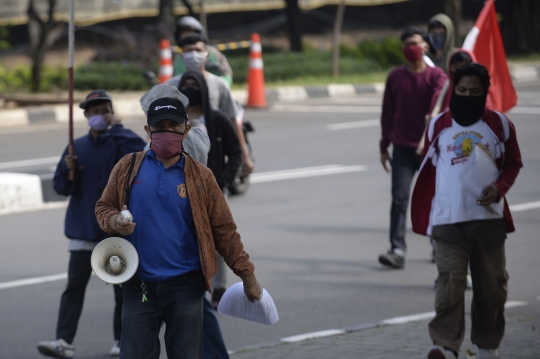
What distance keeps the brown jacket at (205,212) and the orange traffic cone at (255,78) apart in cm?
1456

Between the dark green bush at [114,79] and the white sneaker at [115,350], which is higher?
the dark green bush at [114,79]

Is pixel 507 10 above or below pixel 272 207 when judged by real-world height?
above

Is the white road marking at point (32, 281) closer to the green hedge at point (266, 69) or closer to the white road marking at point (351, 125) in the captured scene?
the white road marking at point (351, 125)

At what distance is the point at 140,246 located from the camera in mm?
4102

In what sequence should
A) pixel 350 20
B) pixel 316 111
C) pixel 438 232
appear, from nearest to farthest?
1. pixel 438 232
2. pixel 316 111
3. pixel 350 20

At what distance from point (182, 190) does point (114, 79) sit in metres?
17.8

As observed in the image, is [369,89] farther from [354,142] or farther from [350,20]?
[350,20]

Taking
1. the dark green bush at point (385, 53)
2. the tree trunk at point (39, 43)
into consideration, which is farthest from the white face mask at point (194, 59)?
the dark green bush at point (385, 53)

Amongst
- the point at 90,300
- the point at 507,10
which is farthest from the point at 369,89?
the point at 90,300

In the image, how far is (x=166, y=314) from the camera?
418 cm

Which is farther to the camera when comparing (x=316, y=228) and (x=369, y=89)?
(x=369, y=89)

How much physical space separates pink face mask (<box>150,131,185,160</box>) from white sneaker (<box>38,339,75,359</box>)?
2089 millimetres

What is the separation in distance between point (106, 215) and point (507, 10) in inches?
1159

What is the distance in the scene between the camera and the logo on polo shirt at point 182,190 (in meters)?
4.09
